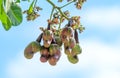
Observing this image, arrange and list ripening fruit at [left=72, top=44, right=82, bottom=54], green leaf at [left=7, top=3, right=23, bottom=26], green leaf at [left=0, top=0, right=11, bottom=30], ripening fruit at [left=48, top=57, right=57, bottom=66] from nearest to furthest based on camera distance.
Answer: green leaf at [left=0, top=0, right=11, bottom=30] → green leaf at [left=7, top=3, right=23, bottom=26] → ripening fruit at [left=48, top=57, right=57, bottom=66] → ripening fruit at [left=72, top=44, right=82, bottom=54]

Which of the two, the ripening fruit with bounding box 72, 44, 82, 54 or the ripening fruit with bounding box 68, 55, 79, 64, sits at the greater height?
the ripening fruit with bounding box 72, 44, 82, 54

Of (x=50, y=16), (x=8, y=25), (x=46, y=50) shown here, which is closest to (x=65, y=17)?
(x=50, y=16)

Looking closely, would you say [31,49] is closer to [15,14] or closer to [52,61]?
[52,61]

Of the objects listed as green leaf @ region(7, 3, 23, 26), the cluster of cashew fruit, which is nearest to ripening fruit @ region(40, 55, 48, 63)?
the cluster of cashew fruit

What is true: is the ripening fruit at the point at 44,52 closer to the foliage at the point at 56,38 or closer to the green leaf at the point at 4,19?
the foliage at the point at 56,38

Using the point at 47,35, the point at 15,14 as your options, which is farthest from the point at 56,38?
the point at 15,14

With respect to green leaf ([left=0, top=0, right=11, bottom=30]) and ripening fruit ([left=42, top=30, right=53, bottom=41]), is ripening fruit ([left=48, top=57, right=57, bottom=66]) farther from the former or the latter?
green leaf ([left=0, top=0, right=11, bottom=30])

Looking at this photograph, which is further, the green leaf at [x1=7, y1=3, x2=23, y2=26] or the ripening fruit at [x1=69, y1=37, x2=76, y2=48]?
the ripening fruit at [x1=69, y1=37, x2=76, y2=48]
